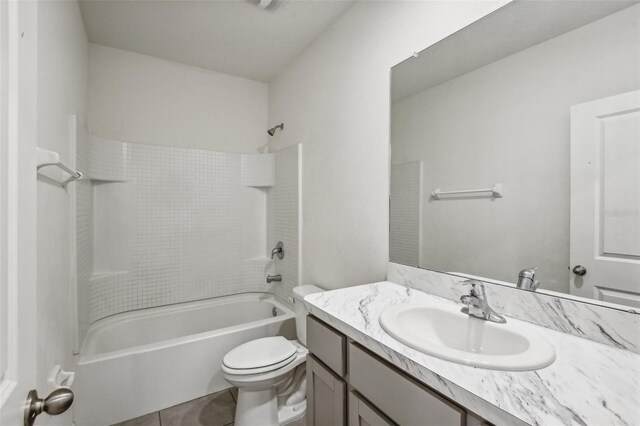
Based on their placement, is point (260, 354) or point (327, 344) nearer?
point (327, 344)

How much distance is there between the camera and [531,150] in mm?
989

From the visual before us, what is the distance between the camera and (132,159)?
7.59ft

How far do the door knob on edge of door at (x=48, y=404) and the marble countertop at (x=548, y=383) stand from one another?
2.26ft

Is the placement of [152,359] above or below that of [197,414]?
above

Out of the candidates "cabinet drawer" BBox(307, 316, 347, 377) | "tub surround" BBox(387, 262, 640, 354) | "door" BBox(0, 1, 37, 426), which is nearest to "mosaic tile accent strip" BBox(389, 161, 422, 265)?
"tub surround" BBox(387, 262, 640, 354)

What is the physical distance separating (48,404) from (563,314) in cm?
128

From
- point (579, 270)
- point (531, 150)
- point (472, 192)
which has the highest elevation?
point (531, 150)

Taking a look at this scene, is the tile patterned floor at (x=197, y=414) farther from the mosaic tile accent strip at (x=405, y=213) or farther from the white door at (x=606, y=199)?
the white door at (x=606, y=199)

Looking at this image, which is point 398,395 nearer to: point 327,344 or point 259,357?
point 327,344

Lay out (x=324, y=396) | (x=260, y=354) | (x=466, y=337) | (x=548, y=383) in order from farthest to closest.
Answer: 1. (x=260, y=354)
2. (x=324, y=396)
3. (x=466, y=337)
4. (x=548, y=383)

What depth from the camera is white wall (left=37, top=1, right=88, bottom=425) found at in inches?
41.1

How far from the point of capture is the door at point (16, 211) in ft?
1.40

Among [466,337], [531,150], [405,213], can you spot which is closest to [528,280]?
[466,337]

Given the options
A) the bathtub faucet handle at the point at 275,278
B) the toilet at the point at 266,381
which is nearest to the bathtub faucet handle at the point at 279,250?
the bathtub faucet handle at the point at 275,278
